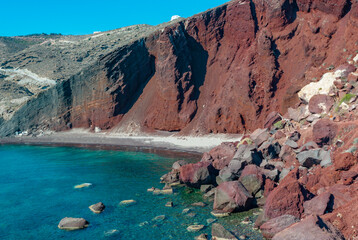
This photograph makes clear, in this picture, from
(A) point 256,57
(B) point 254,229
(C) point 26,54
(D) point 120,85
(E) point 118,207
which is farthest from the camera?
(C) point 26,54

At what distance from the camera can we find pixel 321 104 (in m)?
25.9

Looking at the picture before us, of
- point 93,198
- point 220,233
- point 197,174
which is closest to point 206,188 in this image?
point 197,174

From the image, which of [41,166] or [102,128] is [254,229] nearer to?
[41,166]

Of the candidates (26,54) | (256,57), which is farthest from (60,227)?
(26,54)

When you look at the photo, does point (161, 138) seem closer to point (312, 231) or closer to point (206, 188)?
point (206, 188)

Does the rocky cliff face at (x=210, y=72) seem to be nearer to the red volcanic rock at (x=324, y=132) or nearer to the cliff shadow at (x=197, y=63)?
the cliff shadow at (x=197, y=63)

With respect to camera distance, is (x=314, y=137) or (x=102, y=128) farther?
(x=102, y=128)

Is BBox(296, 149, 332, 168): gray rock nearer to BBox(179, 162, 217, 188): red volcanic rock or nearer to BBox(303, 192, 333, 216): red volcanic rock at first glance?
BBox(303, 192, 333, 216): red volcanic rock

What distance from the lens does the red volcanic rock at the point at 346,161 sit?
16406 mm

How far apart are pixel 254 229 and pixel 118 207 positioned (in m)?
9.57

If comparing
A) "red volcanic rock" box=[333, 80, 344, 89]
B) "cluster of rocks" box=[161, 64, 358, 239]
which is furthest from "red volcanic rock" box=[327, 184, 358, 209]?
"red volcanic rock" box=[333, 80, 344, 89]

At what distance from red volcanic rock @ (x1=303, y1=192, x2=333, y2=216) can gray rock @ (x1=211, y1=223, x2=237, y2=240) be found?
4.15 metres

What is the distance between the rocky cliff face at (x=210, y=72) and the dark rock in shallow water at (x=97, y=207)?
2475 cm

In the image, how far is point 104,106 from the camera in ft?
187
